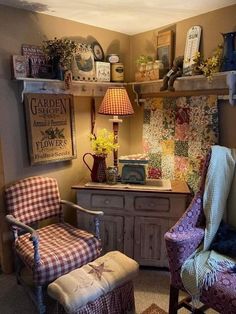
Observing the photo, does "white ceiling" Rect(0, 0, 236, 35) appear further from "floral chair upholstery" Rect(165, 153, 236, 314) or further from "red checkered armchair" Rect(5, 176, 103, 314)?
"red checkered armchair" Rect(5, 176, 103, 314)

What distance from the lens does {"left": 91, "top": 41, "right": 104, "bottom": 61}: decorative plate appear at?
2.67m

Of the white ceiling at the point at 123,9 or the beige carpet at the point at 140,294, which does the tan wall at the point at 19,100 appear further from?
the beige carpet at the point at 140,294

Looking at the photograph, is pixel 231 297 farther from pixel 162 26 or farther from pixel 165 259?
pixel 162 26

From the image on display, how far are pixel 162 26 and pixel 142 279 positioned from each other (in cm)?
226

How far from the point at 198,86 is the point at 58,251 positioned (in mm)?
1683

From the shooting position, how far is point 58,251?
194 cm

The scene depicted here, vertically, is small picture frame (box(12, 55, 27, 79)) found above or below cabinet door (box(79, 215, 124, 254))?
above

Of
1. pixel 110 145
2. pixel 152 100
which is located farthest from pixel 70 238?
pixel 152 100

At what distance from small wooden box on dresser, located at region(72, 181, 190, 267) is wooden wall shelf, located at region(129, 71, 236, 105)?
0.81m

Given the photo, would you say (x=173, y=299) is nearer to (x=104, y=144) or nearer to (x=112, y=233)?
(x=112, y=233)

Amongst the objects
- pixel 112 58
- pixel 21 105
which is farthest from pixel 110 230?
pixel 112 58

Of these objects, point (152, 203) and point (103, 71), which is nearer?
point (152, 203)

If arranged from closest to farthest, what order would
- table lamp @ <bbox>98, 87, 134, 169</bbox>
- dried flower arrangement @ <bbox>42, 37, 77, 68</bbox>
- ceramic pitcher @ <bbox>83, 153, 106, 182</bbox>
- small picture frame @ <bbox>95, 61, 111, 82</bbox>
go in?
1. dried flower arrangement @ <bbox>42, 37, 77, 68</bbox>
2. table lamp @ <bbox>98, 87, 134, 169</bbox>
3. ceramic pitcher @ <bbox>83, 153, 106, 182</bbox>
4. small picture frame @ <bbox>95, 61, 111, 82</bbox>

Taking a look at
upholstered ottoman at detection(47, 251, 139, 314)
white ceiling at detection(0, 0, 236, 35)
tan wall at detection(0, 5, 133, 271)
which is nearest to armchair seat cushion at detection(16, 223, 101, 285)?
upholstered ottoman at detection(47, 251, 139, 314)
